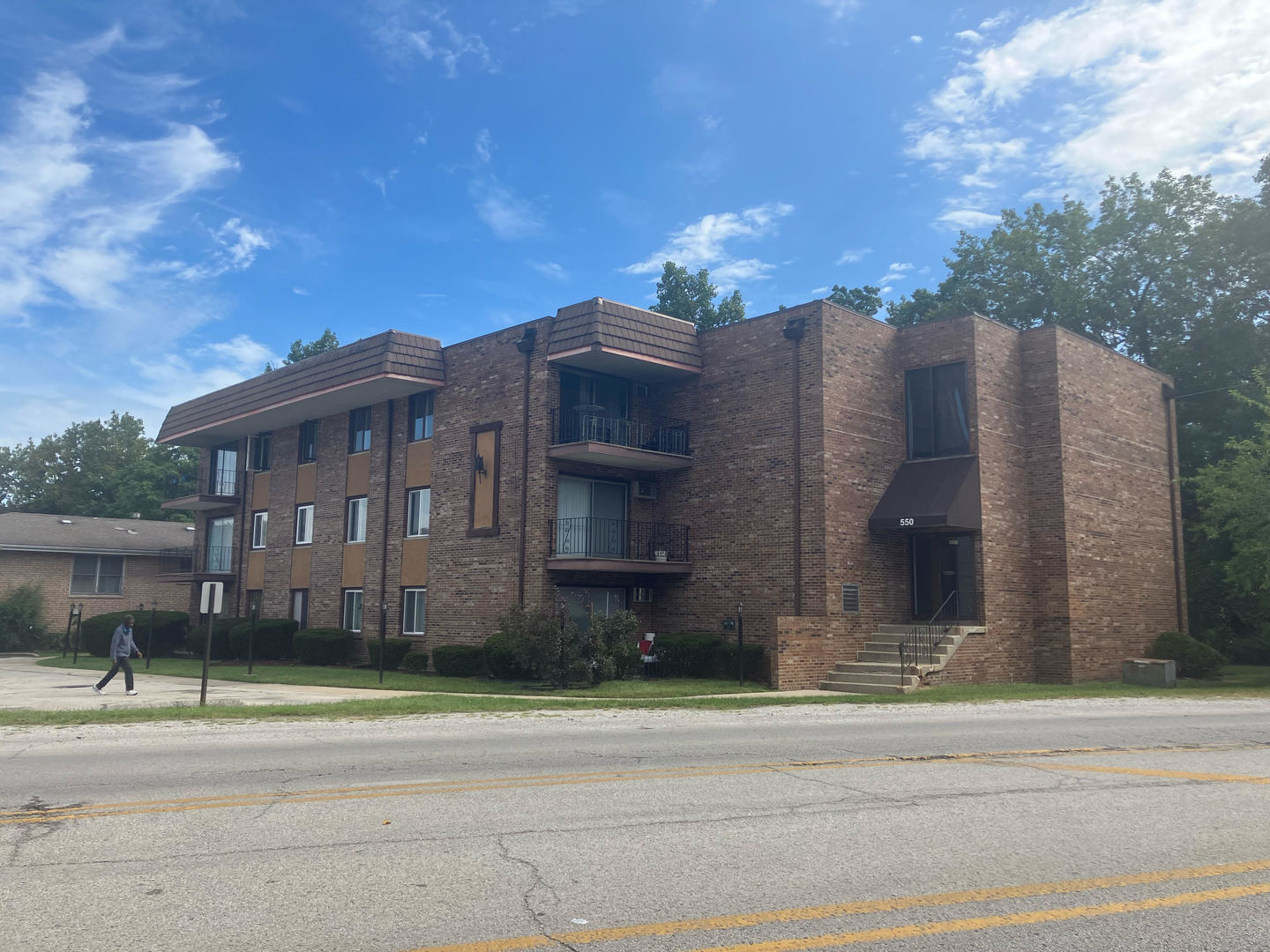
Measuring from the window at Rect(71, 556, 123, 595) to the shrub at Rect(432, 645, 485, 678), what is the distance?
23.2 metres

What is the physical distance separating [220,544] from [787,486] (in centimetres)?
2394

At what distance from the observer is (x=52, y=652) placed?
38531 mm

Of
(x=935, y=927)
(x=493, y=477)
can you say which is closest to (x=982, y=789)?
(x=935, y=927)

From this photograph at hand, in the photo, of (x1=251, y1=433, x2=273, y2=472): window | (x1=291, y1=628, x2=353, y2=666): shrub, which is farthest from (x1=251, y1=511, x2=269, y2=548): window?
(x1=291, y1=628, x2=353, y2=666): shrub

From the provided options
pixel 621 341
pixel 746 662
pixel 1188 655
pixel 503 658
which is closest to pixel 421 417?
pixel 621 341

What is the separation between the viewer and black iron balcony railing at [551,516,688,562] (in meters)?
25.1

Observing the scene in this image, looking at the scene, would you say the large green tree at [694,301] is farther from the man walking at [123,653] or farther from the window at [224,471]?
the man walking at [123,653]

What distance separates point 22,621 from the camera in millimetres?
38188

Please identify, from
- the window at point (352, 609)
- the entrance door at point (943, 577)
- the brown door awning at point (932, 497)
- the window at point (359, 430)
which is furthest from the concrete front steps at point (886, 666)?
the window at point (359, 430)

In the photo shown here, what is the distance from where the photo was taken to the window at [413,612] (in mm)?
27750

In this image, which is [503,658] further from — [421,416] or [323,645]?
[421,416]

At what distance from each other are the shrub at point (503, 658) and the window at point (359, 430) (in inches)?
381

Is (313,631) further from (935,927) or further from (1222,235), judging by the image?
(1222,235)

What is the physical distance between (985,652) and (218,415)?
24.4 metres
